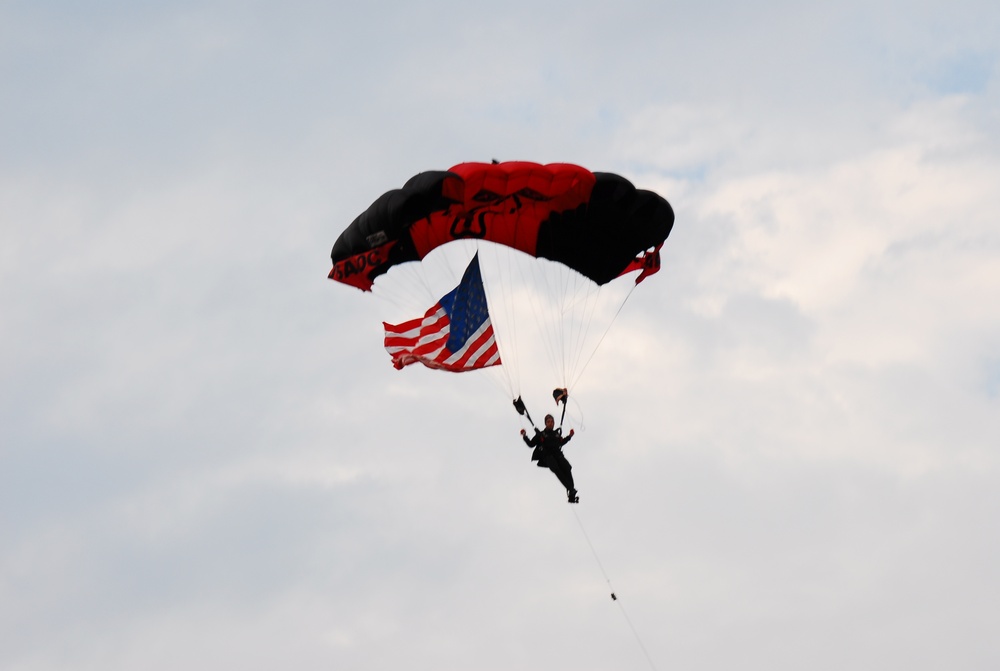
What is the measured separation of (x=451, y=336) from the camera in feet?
99.0

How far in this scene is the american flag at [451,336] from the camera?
29891 mm

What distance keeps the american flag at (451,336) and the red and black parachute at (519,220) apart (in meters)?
1.38

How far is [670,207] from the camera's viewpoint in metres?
30.0

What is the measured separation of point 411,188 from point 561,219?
3.33m

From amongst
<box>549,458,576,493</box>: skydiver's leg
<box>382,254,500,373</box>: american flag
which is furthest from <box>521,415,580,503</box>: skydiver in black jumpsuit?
<box>382,254,500,373</box>: american flag

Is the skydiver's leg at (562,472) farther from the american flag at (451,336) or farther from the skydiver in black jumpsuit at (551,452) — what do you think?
the american flag at (451,336)

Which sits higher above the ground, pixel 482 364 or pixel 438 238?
pixel 438 238

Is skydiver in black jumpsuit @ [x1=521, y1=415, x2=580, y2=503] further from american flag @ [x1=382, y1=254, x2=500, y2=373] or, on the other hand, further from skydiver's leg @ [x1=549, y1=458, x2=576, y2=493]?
american flag @ [x1=382, y1=254, x2=500, y2=373]

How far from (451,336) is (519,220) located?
278 centimetres

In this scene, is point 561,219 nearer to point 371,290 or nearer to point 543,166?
point 543,166

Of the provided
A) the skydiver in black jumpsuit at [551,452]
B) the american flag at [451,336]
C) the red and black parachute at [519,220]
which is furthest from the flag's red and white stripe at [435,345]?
the skydiver in black jumpsuit at [551,452]

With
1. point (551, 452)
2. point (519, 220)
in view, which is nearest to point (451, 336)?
point (519, 220)

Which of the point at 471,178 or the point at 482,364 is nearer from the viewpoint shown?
the point at 471,178

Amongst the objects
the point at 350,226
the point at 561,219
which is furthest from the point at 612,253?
the point at 350,226
